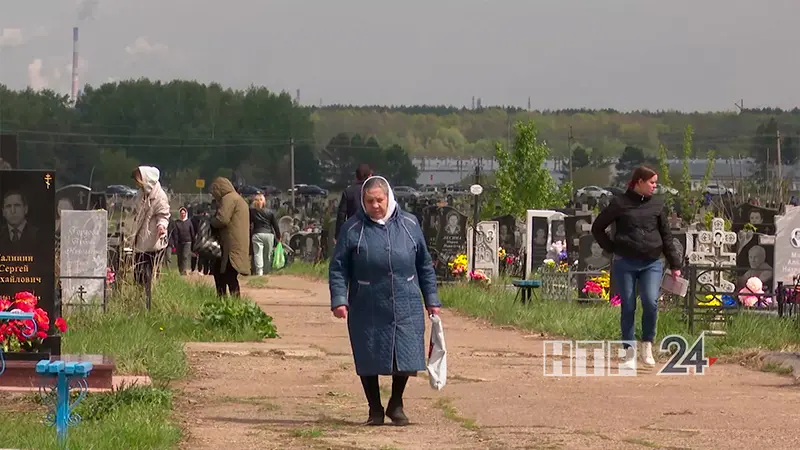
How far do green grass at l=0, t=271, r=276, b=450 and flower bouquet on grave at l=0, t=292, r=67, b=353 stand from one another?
2.21ft

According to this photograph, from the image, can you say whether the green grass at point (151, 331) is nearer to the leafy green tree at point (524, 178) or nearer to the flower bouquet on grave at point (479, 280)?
the flower bouquet on grave at point (479, 280)

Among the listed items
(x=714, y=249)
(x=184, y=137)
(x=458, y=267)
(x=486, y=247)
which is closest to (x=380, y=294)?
(x=714, y=249)

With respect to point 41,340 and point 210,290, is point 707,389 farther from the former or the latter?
point 210,290

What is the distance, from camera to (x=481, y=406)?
10.1m

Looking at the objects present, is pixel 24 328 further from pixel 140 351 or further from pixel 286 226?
pixel 286 226

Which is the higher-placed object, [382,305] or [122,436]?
[382,305]

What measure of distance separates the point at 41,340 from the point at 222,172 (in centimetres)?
8438

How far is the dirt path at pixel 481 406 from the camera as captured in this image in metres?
8.55

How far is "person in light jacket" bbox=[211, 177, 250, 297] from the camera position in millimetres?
16953

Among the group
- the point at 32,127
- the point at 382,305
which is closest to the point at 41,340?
the point at 382,305

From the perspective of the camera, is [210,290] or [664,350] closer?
[664,350]

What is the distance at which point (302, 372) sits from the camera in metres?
12.2

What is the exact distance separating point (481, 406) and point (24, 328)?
3.31 metres

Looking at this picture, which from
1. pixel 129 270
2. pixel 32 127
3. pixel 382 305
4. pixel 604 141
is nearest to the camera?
pixel 382 305
